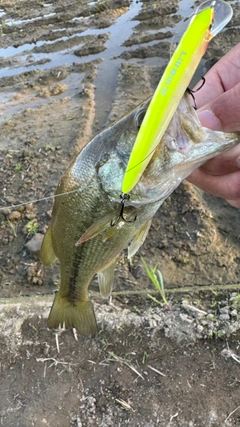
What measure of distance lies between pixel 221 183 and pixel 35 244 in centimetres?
229

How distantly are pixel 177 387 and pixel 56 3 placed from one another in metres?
10.8

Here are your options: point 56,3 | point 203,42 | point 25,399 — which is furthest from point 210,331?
point 56,3

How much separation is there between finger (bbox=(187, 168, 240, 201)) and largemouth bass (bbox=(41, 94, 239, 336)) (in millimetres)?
504

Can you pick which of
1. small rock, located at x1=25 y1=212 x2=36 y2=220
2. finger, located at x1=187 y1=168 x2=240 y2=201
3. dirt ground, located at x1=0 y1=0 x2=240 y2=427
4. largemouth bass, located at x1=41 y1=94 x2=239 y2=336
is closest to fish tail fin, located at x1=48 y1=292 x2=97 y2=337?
largemouth bass, located at x1=41 y1=94 x2=239 y2=336

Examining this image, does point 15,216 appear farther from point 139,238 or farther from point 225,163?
point 225,163

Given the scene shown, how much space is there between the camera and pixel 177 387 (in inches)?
107

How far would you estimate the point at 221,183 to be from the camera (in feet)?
7.04

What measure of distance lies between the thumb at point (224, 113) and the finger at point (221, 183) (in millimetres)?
348

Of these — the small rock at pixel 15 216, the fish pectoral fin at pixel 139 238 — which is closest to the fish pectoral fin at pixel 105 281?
Result: the fish pectoral fin at pixel 139 238

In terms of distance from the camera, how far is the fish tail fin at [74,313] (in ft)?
8.39

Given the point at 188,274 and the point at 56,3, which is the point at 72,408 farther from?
the point at 56,3

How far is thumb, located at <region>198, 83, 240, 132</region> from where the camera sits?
1.73 metres

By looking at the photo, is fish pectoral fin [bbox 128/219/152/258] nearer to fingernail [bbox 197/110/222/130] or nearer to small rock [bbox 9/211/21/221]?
fingernail [bbox 197/110/222/130]

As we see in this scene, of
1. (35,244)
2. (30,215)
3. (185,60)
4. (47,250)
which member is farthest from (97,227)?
(30,215)
